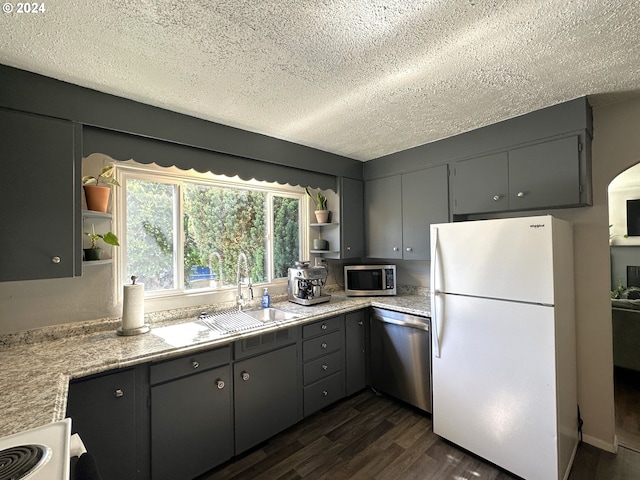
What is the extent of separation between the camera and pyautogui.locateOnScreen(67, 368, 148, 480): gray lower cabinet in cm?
142

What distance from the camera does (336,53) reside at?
4.54 ft

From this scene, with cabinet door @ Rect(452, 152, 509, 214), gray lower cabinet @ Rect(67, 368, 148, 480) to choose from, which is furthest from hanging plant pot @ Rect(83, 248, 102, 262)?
cabinet door @ Rect(452, 152, 509, 214)

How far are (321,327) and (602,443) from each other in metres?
2.11

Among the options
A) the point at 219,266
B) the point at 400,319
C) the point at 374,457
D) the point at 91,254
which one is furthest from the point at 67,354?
the point at 400,319

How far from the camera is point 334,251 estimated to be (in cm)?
317

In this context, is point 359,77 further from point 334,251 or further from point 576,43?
point 334,251

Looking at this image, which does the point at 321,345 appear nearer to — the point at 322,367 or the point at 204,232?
the point at 322,367

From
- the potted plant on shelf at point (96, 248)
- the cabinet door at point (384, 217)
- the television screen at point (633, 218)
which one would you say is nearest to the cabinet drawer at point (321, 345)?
the cabinet door at point (384, 217)

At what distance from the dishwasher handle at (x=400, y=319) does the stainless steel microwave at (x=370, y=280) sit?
333mm

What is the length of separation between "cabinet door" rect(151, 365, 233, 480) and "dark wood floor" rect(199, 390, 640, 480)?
0.59ft

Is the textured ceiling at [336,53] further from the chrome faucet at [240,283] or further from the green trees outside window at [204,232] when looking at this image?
the chrome faucet at [240,283]

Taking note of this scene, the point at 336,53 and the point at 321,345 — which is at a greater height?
the point at 336,53

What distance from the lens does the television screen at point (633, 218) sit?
4652 millimetres

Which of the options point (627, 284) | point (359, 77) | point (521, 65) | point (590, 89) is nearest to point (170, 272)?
point (359, 77)
